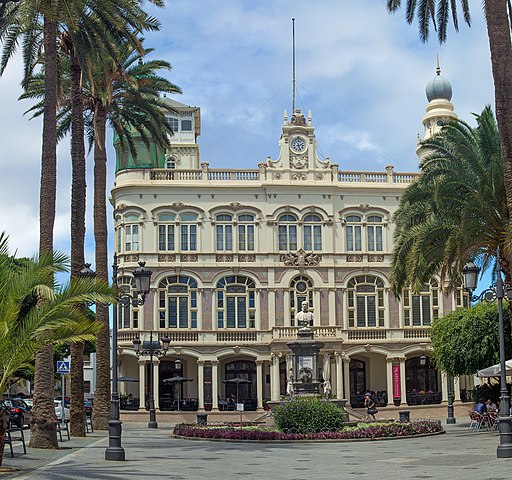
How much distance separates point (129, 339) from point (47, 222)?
30.5 meters

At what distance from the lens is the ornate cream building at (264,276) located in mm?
56188

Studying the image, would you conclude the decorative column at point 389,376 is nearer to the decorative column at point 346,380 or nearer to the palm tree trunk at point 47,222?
the decorative column at point 346,380

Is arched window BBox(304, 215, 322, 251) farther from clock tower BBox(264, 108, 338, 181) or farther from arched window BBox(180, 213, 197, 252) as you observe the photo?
arched window BBox(180, 213, 197, 252)

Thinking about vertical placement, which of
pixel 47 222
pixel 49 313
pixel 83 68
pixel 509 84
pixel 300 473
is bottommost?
pixel 300 473

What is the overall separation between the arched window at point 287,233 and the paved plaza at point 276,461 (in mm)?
27010

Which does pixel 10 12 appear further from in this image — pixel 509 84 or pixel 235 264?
pixel 235 264

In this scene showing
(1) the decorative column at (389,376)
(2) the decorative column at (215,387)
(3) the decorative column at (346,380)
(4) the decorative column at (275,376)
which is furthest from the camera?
(3) the decorative column at (346,380)

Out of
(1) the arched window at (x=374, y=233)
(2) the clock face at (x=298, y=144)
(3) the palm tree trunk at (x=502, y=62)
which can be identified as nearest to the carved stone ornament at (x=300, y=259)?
(1) the arched window at (x=374, y=233)

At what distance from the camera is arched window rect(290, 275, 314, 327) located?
57.0 m

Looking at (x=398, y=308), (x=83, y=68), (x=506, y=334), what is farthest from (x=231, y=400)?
(x=83, y=68)

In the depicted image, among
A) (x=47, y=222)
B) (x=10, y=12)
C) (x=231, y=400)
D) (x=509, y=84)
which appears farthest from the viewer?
(x=231, y=400)

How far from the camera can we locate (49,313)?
64.0ft

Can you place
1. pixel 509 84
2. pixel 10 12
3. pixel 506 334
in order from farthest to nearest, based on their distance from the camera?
pixel 506 334 < pixel 10 12 < pixel 509 84

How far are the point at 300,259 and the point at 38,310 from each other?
38.2 metres
